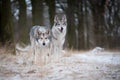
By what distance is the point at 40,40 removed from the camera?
429 cm

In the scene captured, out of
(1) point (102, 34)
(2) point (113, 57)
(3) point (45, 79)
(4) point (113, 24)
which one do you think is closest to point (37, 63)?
(3) point (45, 79)

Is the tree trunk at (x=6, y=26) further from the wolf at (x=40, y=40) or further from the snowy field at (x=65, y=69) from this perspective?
the snowy field at (x=65, y=69)

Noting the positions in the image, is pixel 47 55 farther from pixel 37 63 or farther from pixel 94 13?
pixel 94 13

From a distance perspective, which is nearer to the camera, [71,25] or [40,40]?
[40,40]

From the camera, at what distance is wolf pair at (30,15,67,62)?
171 inches

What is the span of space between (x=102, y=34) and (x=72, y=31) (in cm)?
78

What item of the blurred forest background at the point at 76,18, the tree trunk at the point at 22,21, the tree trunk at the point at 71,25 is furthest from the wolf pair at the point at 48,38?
the tree trunk at the point at 71,25

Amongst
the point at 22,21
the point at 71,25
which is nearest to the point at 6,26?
the point at 22,21

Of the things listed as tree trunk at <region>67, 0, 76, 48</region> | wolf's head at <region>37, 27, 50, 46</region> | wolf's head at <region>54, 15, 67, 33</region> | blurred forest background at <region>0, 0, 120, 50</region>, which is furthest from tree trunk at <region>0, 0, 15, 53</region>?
tree trunk at <region>67, 0, 76, 48</region>

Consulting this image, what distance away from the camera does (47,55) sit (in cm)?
465

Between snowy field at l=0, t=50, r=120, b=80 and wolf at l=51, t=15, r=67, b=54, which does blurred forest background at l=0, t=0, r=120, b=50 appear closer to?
wolf at l=51, t=15, r=67, b=54

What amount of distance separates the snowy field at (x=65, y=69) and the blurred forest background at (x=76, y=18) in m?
1.63

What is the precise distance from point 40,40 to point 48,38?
0.54ft

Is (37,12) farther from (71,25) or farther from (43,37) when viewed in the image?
(43,37)
